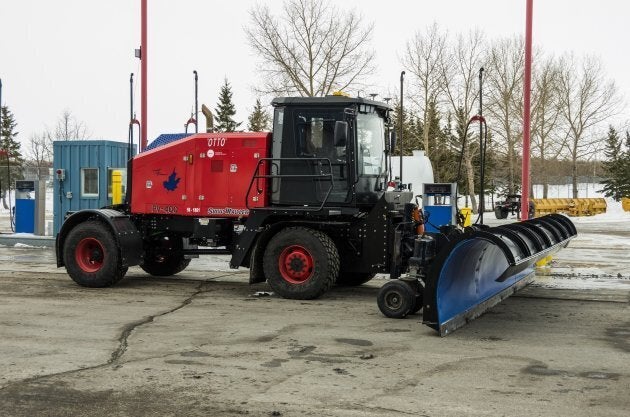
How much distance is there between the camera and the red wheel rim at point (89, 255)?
498 inches

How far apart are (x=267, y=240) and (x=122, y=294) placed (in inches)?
91.7

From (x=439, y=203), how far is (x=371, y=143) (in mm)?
6909

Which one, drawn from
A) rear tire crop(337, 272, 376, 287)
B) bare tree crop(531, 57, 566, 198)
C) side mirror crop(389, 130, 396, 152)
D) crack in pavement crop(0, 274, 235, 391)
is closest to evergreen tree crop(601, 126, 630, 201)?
bare tree crop(531, 57, 566, 198)

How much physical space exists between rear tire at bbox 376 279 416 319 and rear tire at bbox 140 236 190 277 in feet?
15.5

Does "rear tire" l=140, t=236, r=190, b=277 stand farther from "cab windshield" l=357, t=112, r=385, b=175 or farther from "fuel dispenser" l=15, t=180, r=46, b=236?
"fuel dispenser" l=15, t=180, r=46, b=236

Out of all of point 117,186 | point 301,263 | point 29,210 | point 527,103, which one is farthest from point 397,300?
point 29,210

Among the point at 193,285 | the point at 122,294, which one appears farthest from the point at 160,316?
the point at 193,285

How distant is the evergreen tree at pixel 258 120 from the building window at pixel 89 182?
28.6 metres

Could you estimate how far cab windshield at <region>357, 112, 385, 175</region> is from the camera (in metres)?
11.3

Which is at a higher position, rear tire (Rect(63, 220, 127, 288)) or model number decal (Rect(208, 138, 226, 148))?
model number decal (Rect(208, 138, 226, 148))

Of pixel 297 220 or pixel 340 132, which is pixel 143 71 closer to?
pixel 297 220

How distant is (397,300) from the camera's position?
949 centimetres

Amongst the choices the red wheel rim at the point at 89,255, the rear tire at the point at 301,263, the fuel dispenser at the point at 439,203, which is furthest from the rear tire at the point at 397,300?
the fuel dispenser at the point at 439,203

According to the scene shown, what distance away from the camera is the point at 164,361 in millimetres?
7164
